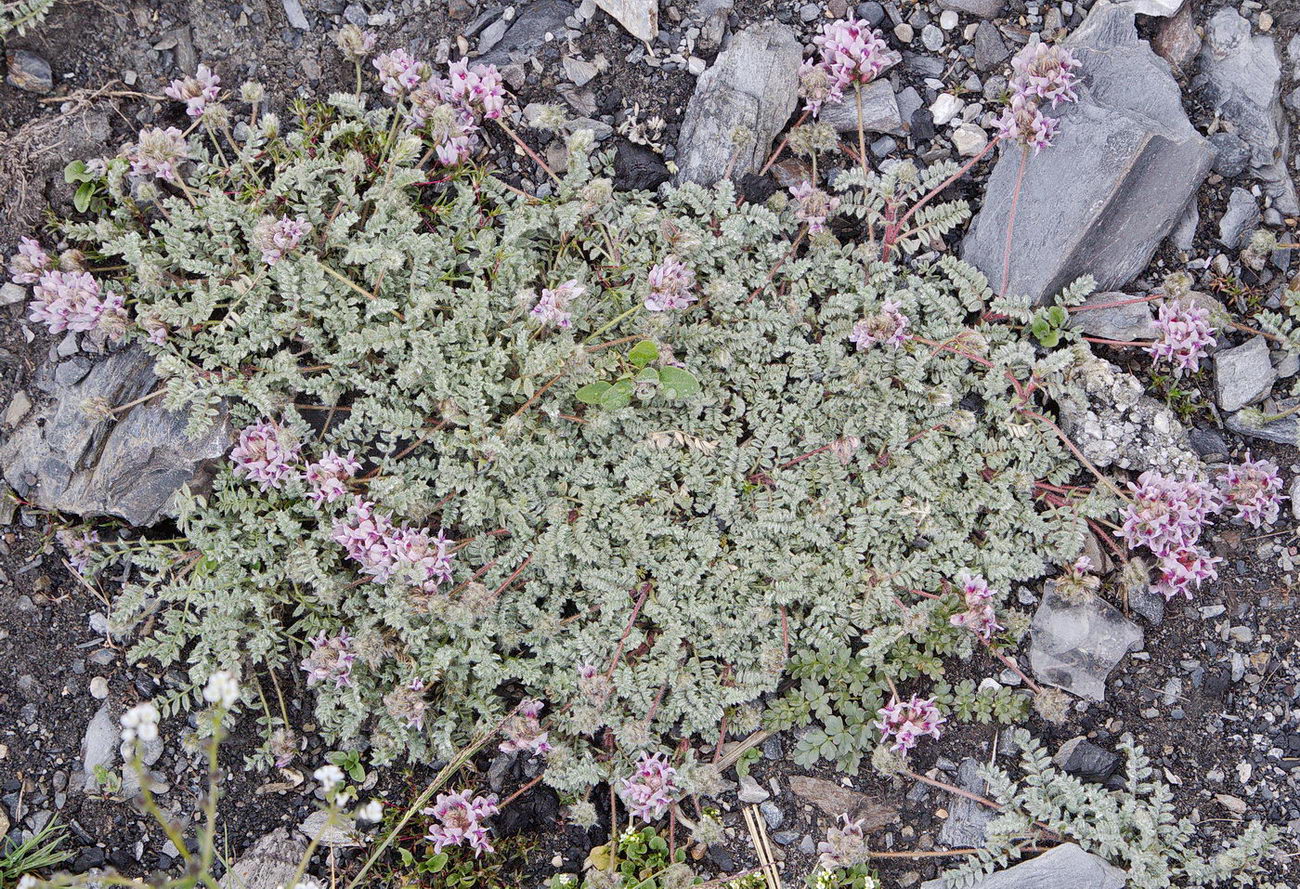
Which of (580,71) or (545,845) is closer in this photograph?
(545,845)

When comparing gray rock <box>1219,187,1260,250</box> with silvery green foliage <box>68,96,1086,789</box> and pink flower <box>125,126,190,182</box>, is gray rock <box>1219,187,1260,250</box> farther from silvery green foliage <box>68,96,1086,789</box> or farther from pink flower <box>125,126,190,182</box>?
pink flower <box>125,126,190,182</box>

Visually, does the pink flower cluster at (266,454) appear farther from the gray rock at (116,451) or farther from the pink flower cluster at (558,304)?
the pink flower cluster at (558,304)

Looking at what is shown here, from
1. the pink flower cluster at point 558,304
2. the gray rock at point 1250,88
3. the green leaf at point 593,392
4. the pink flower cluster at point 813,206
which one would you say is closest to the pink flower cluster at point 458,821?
the green leaf at point 593,392

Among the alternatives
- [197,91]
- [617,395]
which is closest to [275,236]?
[197,91]

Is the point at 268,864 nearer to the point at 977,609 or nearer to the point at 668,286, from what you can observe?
the point at 668,286

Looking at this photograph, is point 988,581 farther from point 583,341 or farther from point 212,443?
point 212,443

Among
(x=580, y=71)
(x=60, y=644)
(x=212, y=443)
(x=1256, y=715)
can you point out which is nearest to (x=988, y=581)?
(x=1256, y=715)
